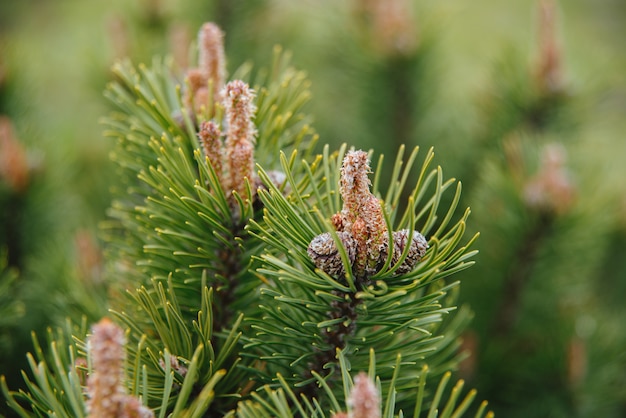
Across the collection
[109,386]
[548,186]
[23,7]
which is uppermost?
[23,7]

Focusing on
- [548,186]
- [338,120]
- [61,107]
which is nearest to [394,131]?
[338,120]

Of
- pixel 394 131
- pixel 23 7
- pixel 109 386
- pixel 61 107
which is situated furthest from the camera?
pixel 23 7

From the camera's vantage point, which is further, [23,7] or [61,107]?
[23,7]

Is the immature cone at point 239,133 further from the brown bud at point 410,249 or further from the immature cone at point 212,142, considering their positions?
the brown bud at point 410,249

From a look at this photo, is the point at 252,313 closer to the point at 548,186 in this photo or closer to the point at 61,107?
the point at 548,186

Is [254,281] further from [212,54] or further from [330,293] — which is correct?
[212,54]

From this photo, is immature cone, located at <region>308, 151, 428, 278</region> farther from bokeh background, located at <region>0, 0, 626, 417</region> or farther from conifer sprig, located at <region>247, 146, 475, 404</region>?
bokeh background, located at <region>0, 0, 626, 417</region>

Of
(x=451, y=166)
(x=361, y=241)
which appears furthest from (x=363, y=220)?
(x=451, y=166)

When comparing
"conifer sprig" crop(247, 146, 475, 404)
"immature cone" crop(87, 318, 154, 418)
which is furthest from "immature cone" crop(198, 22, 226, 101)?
"immature cone" crop(87, 318, 154, 418)
